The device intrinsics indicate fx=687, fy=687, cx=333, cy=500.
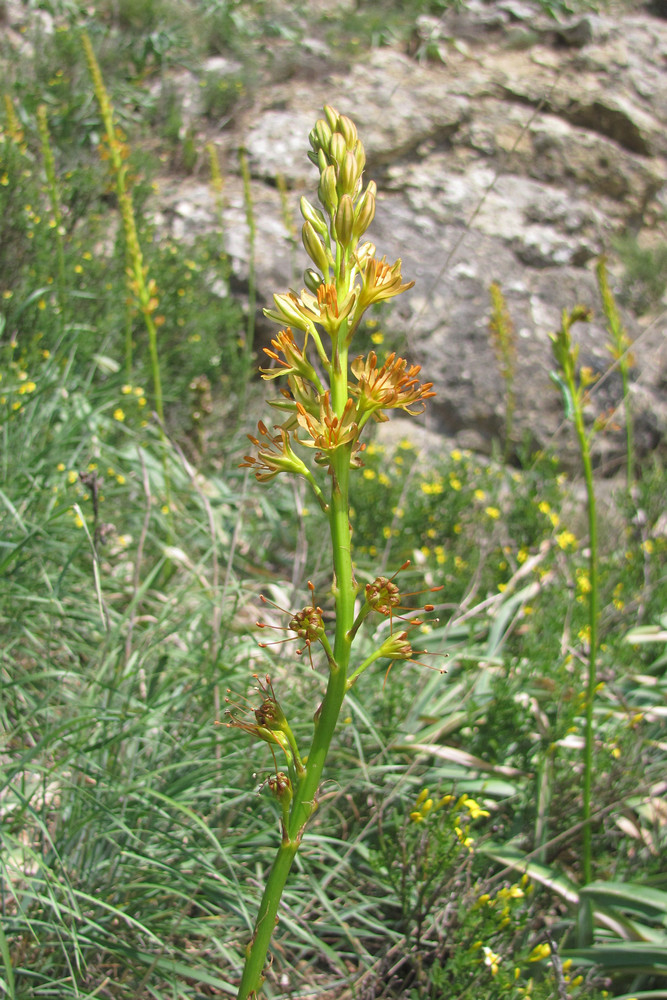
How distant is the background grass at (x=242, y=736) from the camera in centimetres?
158

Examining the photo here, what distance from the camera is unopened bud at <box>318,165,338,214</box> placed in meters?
1.03

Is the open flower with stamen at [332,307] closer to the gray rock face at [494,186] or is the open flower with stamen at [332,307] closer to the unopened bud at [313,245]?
the unopened bud at [313,245]

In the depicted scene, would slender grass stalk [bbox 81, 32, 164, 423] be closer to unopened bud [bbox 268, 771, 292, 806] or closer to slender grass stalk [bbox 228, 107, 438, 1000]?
slender grass stalk [bbox 228, 107, 438, 1000]

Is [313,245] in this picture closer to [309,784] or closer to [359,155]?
[359,155]

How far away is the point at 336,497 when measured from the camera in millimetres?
960

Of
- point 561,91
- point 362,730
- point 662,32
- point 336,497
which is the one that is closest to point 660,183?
point 561,91

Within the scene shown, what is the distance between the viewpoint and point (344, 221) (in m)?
0.99

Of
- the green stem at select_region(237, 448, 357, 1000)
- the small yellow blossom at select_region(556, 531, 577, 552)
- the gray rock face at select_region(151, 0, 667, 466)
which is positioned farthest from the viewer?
the gray rock face at select_region(151, 0, 667, 466)

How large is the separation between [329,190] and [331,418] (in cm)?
36

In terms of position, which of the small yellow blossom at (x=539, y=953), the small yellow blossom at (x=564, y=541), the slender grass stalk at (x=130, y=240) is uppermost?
the slender grass stalk at (x=130, y=240)

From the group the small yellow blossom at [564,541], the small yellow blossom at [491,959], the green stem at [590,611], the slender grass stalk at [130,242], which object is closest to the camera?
the small yellow blossom at [491,959]

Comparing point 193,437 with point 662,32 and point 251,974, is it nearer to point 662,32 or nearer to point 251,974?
point 251,974

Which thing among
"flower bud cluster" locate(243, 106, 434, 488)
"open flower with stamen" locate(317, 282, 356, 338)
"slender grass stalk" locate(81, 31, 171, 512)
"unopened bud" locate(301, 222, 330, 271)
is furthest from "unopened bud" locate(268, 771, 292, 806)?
"slender grass stalk" locate(81, 31, 171, 512)

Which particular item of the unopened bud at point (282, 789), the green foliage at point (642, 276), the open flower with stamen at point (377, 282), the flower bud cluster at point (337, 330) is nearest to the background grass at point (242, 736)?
the unopened bud at point (282, 789)
